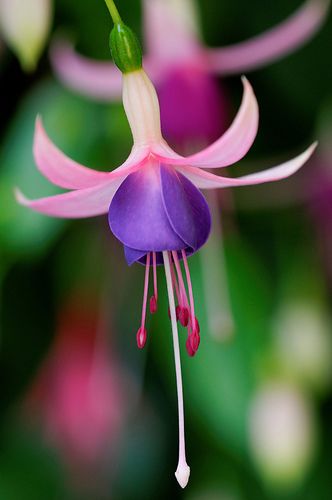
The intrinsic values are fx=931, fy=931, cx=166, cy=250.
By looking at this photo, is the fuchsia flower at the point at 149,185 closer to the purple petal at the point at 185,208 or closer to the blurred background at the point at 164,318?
the purple petal at the point at 185,208

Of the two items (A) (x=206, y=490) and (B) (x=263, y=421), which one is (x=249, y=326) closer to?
(B) (x=263, y=421)

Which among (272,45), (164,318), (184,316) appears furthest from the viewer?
(164,318)

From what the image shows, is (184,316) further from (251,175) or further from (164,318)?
(164,318)

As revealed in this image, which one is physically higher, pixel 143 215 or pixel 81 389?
pixel 143 215

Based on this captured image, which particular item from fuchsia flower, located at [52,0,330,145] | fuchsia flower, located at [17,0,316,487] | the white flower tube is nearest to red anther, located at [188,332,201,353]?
fuchsia flower, located at [17,0,316,487]

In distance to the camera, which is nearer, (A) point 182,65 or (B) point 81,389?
(A) point 182,65

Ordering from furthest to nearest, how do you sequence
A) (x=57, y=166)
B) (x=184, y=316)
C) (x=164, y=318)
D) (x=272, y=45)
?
(x=164, y=318) < (x=272, y=45) < (x=184, y=316) < (x=57, y=166)

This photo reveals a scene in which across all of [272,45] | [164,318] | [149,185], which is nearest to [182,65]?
[272,45]

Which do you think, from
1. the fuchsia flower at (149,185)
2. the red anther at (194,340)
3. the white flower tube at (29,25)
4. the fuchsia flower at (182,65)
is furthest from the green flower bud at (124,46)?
the fuchsia flower at (182,65)
